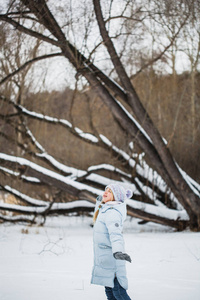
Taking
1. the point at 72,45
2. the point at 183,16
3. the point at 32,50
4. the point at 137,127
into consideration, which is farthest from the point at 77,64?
the point at 183,16

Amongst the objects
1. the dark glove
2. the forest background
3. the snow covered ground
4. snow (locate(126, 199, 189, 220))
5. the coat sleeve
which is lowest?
the snow covered ground

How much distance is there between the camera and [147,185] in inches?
256

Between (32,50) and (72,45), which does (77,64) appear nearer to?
(72,45)

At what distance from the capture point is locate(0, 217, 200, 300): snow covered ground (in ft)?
8.50

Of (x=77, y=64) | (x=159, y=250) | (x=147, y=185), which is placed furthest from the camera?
(x=147, y=185)

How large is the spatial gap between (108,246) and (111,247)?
0.02m

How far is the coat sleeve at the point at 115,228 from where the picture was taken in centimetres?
193

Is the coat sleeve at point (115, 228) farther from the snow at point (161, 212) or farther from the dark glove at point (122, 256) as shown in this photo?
the snow at point (161, 212)

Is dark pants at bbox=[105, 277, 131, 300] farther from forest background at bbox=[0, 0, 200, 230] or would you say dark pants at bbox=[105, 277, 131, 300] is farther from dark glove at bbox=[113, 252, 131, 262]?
forest background at bbox=[0, 0, 200, 230]

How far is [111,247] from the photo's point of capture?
6.82ft

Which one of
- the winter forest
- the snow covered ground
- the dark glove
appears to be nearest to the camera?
the dark glove

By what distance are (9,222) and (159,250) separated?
3968 millimetres

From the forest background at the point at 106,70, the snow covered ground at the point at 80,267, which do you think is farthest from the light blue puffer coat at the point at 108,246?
the forest background at the point at 106,70

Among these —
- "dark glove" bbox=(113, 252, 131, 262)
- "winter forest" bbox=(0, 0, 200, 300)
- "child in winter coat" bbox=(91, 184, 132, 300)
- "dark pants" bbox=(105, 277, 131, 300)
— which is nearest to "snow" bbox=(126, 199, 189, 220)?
"winter forest" bbox=(0, 0, 200, 300)
